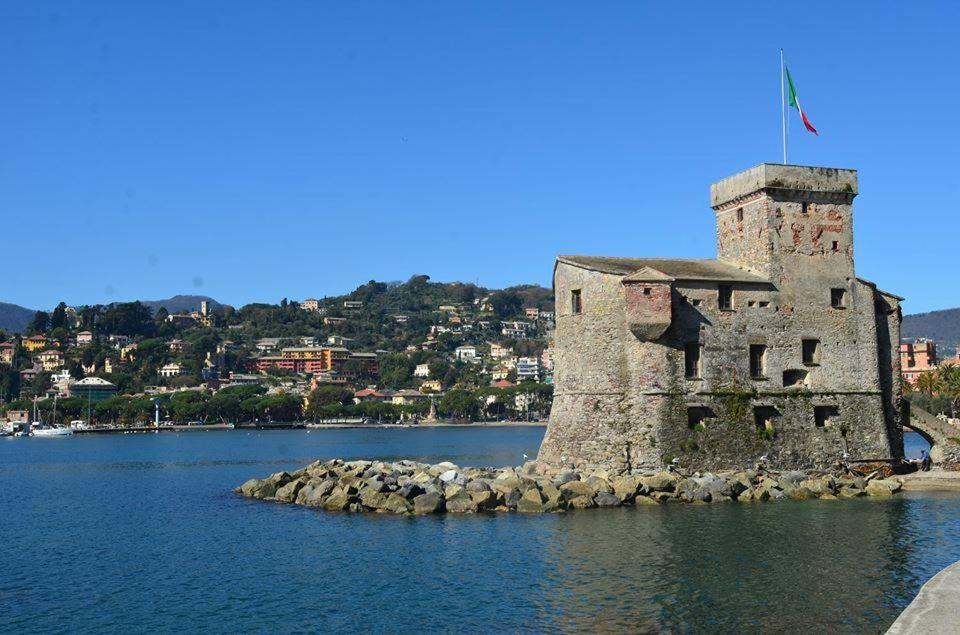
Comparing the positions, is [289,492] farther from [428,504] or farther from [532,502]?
[532,502]

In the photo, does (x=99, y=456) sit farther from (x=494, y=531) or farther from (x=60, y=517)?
(x=494, y=531)

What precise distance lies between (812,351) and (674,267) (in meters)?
6.10

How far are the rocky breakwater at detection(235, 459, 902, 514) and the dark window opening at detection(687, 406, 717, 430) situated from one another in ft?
5.77

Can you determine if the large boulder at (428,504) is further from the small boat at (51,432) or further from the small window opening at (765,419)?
the small boat at (51,432)

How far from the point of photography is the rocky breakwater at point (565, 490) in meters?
32.6

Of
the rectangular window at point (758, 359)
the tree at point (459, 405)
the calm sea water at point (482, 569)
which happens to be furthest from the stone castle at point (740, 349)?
the tree at point (459, 405)

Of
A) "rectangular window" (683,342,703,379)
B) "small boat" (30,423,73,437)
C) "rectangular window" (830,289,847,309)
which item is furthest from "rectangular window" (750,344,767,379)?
"small boat" (30,423,73,437)

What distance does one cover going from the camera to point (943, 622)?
13930 mm

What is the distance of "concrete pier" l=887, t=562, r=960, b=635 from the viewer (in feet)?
44.9

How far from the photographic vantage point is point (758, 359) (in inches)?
1422

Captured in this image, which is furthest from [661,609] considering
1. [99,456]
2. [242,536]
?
[99,456]

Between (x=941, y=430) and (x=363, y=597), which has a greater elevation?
(x=941, y=430)

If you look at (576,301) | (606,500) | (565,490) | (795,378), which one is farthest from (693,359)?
(565,490)

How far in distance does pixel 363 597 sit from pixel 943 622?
39.6 ft
